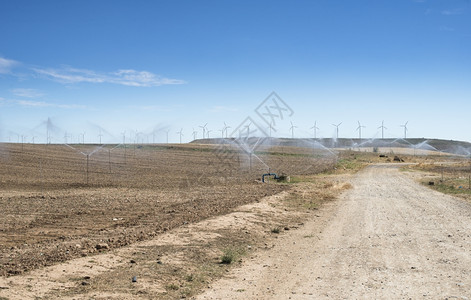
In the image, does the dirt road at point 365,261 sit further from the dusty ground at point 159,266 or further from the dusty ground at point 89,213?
the dusty ground at point 89,213

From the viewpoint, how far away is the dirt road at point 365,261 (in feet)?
32.5

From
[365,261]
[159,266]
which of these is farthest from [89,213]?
[365,261]

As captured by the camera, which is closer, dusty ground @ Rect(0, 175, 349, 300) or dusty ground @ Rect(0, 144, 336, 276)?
dusty ground @ Rect(0, 175, 349, 300)

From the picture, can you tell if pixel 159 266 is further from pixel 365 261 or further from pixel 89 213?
pixel 89 213

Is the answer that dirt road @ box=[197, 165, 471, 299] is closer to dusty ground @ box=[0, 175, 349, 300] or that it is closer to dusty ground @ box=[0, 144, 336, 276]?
dusty ground @ box=[0, 175, 349, 300]

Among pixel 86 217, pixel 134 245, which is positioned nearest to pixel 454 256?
pixel 134 245

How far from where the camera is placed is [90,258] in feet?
39.7

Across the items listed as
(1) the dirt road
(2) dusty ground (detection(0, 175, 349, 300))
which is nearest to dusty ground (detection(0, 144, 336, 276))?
(2) dusty ground (detection(0, 175, 349, 300))

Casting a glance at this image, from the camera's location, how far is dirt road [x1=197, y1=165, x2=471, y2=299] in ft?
32.5

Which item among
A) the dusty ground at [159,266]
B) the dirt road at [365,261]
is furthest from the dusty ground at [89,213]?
the dirt road at [365,261]

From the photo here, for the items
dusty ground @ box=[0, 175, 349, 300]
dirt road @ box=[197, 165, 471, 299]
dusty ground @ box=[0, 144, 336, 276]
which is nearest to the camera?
dusty ground @ box=[0, 175, 349, 300]

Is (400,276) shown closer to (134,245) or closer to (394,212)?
(134,245)

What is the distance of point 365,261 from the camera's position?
12695 millimetres

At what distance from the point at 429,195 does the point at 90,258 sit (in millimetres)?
26878
